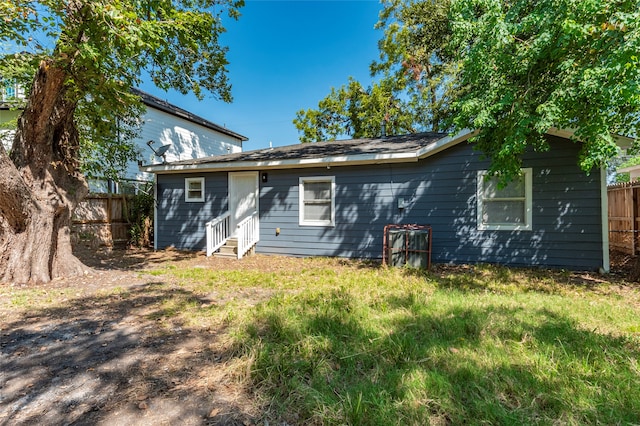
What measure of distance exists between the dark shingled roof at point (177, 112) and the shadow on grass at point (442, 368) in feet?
45.7

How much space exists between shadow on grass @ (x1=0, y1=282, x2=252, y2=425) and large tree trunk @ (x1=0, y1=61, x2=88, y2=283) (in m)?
1.87

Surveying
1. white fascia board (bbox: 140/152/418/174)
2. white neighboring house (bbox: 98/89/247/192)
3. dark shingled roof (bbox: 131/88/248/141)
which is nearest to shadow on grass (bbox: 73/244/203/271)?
white fascia board (bbox: 140/152/418/174)

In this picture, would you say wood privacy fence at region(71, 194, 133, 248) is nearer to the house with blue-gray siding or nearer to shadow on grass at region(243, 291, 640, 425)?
the house with blue-gray siding

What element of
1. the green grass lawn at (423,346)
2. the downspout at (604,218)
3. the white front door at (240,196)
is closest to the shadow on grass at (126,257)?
the white front door at (240,196)

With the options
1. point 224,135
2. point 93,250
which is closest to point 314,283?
point 93,250

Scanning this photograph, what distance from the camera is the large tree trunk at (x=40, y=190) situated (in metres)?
4.91

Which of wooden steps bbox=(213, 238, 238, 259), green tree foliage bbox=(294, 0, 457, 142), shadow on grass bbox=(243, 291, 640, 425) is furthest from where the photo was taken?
green tree foliage bbox=(294, 0, 457, 142)

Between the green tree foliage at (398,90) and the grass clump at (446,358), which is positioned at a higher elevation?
the green tree foliage at (398,90)

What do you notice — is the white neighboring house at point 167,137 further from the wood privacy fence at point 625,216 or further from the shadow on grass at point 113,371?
the wood privacy fence at point 625,216

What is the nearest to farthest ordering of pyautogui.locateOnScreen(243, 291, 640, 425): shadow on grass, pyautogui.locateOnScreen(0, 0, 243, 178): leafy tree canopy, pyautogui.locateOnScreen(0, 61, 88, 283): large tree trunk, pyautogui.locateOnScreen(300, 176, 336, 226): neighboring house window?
1. pyautogui.locateOnScreen(243, 291, 640, 425): shadow on grass
2. pyautogui.locateOnScreen(0, 0, 243, 178): leafy tree canopy
3. pyautogui.locateOnScreen(0, 61, 88, 283): large tree trunk
4. pyautogui.locateOnScreen(300, 176, 336, 226): neighboring house window

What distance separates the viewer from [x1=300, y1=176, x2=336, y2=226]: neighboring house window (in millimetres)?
8375

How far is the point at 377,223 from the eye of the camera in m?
7.89

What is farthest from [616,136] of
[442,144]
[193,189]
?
[193,189]

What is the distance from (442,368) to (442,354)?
0.21 m
